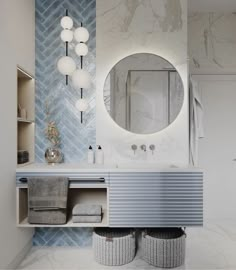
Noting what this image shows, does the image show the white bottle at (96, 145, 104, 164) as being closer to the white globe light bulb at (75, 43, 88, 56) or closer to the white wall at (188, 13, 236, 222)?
the white globe light bulb at (75, 43, 88, 56)

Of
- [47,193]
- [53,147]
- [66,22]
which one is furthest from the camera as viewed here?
[53,147]

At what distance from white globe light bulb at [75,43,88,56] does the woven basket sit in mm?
1764

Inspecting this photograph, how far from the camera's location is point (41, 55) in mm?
2686

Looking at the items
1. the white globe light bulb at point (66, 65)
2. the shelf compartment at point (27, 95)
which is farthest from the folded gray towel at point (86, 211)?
the white globe light bulb at point (66, 65)

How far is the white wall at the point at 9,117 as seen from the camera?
6.37ft

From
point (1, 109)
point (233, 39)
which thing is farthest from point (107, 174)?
point (233, 39)

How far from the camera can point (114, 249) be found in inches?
89.8

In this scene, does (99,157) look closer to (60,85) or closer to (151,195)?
(151,195)

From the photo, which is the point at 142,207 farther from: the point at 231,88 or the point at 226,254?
the point at 231,88

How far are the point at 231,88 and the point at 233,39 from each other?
2.13 ft

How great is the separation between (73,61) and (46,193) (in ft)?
4.26

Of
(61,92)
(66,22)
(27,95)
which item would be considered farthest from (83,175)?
(66,22)

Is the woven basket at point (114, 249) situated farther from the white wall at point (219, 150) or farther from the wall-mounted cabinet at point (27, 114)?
A: the white wall at point (219, 150)

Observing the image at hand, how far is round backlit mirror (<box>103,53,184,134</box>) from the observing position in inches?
105
